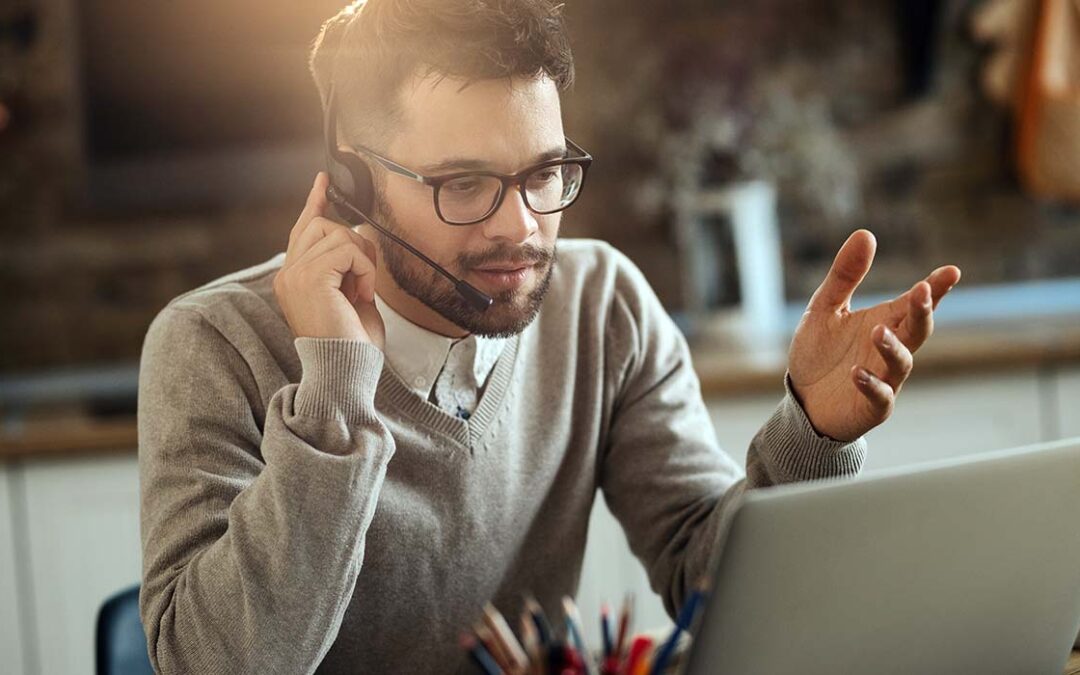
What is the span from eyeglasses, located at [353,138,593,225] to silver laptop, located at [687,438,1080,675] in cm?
52

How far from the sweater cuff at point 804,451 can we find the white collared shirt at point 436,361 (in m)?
0.32

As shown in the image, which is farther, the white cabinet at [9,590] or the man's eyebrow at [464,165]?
the white cabinet at [9,590]

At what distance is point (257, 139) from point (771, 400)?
1183 millimetres

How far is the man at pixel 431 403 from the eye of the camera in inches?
41.2

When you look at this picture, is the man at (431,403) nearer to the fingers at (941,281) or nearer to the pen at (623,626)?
the fingers at (941,281)

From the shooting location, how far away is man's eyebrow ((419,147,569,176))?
3.87ft

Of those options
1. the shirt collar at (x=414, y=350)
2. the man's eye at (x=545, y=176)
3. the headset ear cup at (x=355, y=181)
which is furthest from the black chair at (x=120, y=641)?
the man's eye at (x=545, y=176)

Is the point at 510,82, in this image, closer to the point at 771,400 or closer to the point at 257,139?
the point at 771,400

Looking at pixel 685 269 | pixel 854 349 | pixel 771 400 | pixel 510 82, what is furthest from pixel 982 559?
pixel 685 269

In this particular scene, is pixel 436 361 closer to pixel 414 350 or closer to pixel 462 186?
pixel 414 350

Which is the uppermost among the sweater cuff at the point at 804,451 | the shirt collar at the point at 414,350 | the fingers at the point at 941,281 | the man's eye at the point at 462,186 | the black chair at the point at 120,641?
the man's eye at the point at 462,186

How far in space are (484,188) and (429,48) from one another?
0.15 metres

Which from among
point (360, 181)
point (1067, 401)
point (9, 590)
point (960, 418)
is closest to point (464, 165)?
point (360, 181)

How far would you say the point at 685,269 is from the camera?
2.70 m
